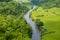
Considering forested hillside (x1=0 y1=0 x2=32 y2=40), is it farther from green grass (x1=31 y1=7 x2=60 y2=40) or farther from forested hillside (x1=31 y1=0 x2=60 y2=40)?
green grass (x1=31 y1=7 x2=60 y2=40)

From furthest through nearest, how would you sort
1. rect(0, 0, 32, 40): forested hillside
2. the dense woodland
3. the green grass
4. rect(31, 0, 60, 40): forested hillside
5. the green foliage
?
the green foliage → rect(31, 0, 60, 40): forested hillside → the green grass → the dense woodland → rect(0, 0, 32, 40): forested hillside

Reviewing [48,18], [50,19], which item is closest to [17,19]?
[50,19]

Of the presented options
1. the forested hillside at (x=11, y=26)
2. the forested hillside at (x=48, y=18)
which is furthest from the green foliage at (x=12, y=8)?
the forested hillside at (x=48, y=18)

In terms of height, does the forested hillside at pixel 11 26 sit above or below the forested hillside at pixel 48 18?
above

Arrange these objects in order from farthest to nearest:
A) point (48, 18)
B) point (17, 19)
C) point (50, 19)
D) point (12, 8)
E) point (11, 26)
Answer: point (48, 18), point (12, 8), point (50, 19), point (17, 19), point (11, 26)

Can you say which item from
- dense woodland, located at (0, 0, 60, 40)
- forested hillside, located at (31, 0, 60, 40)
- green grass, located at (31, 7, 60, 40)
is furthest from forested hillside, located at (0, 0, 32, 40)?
green grass, located at (31, 7, 60, 40)

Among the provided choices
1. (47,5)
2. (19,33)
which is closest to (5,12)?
(19,33)

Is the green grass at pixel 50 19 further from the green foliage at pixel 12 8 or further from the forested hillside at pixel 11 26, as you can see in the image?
the forested hillside at pixel 11 26

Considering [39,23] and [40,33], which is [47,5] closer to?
[39,23]

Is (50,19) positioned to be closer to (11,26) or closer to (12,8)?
(12,8)
